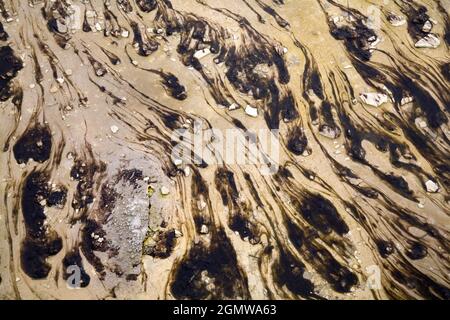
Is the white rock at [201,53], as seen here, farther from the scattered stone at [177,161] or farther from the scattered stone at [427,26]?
the scattered stone at [427,26]

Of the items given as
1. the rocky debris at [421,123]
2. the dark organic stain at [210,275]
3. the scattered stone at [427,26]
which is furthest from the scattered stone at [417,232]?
the scattered stone at [427,26]

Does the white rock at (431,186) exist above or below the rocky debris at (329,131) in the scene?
above

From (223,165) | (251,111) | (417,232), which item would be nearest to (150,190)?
(223,165)

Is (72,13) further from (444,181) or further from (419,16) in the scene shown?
(444,181)

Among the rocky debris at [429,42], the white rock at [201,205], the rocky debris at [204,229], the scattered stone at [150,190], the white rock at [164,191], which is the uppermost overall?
the rocky debris at [429,42]

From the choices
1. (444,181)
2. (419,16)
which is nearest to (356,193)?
(444,181)

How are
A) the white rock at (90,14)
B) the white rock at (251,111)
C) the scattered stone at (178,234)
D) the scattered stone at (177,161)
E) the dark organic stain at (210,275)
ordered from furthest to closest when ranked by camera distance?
1. the white rock at (90,14)
2. the white rock at (251,111)
3. the scattered stone at (177,161)
4. the scattered stone at (178,234)
5. the dark organic stain at (210,275)
